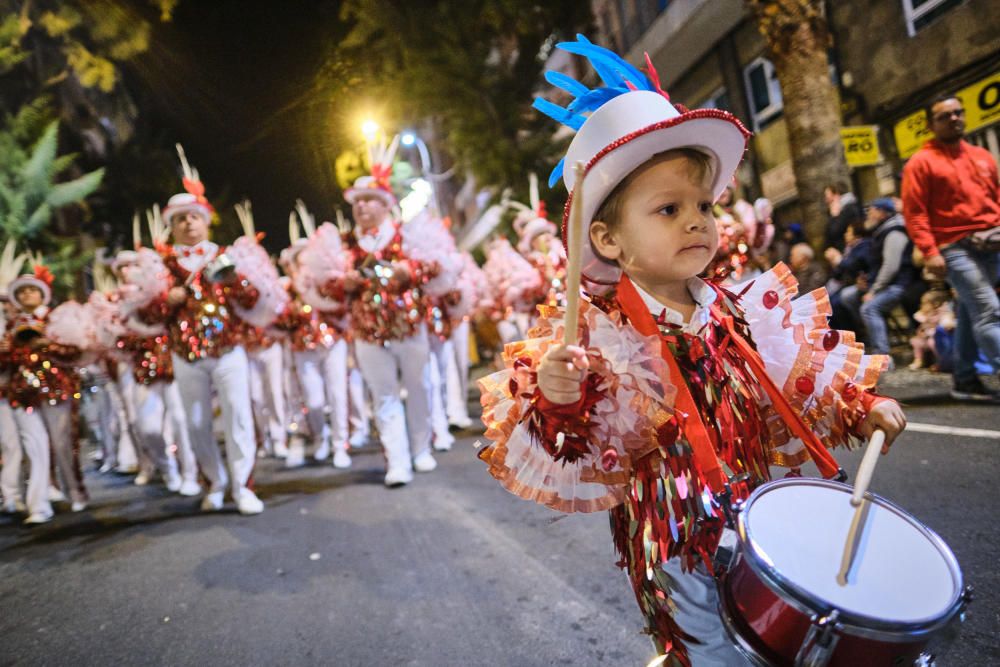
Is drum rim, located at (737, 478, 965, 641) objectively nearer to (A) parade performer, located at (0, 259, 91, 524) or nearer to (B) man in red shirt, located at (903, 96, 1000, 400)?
(B) man in red shirt, located at (903, 96, 1000, 400)

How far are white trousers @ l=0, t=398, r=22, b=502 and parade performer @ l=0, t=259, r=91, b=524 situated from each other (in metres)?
0.23

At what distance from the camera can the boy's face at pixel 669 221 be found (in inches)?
63.1

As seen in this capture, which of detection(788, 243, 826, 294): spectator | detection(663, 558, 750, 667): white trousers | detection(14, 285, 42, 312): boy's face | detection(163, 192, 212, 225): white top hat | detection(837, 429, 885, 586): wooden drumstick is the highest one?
detection(163, 192, 212, 225): white top hat

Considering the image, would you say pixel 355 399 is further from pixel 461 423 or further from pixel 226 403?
pixel 226 403

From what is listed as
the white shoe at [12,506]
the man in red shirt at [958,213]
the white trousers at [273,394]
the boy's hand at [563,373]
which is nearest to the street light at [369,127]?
the white trousers at [273,394]

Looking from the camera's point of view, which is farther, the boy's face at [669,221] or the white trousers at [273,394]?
the white trousers at [273,394]

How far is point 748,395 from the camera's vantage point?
1.68 m

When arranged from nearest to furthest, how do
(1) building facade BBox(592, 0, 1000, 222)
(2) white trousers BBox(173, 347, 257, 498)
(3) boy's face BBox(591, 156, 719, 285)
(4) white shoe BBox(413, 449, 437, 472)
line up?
1. (3) boy's face BBox(591, 156, 719, 285)
2. (2) white trousers BBox(173, 347, 257, 498)
3. (4) white shoe BBox(413, 449, 437, 472)
4. (1) building facade BBox(592, 0, 1000, 222)

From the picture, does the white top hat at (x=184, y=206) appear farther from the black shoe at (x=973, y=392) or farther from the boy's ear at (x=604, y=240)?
the black shoe at (x=973, y=392)

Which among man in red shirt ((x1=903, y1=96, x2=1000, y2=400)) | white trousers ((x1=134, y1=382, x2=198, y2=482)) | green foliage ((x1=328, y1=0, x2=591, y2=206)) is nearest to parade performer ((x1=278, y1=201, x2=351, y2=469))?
white trousers ((x1=134, y1=382, x2=198, y2=482))

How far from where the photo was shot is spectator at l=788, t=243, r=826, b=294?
861 cm

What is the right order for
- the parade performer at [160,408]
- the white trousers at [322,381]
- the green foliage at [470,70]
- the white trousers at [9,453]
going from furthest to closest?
the green foliage at [470,70] < the white trousers at [322,381] < the parade performer at [160,408] < the white trousers at [9,453]

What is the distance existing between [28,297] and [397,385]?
12.4ft

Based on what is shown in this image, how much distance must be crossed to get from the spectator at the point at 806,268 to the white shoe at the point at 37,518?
9.16 meters
